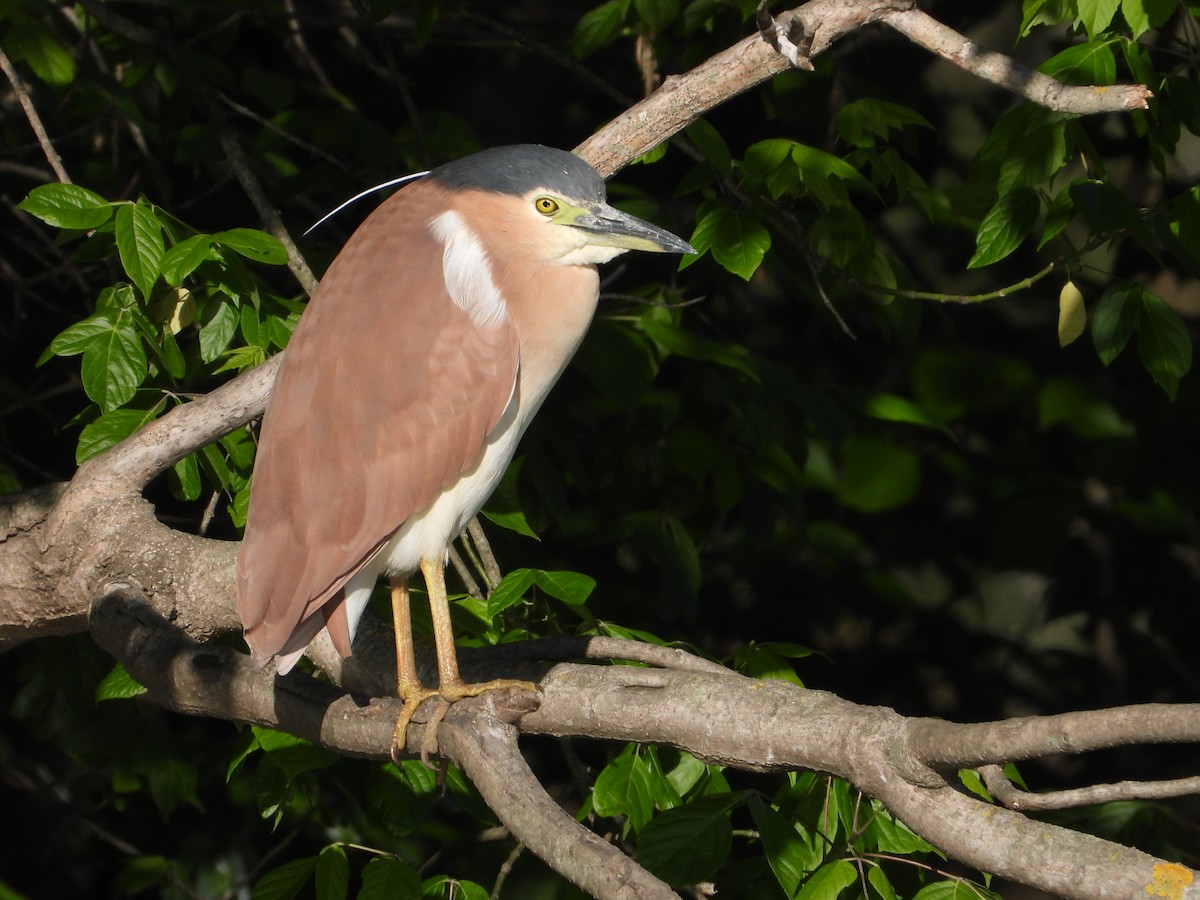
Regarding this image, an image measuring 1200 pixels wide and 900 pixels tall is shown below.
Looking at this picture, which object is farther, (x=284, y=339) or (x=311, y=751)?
(x=284, y=339)

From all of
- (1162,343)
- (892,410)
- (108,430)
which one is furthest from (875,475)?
(108,430)

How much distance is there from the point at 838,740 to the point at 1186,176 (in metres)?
3.68

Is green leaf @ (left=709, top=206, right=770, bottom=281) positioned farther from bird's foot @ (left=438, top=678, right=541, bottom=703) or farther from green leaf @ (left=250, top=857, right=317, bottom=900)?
green leaf @ (left=250, top=857, right=317, bottom=900)

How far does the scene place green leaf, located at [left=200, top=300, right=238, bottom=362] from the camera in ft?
8.59

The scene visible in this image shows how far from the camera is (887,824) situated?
2.29 m

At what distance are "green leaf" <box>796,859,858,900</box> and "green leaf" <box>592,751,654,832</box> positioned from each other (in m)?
0.37

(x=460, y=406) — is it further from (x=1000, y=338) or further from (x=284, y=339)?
(x=1000, y=338)

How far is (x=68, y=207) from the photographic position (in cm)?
247

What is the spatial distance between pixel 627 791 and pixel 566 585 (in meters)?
0.41

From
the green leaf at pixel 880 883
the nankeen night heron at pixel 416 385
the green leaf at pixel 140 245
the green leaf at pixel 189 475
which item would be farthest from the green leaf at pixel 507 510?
the green leaf at pixel 880 883

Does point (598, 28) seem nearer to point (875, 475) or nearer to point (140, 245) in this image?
point (140, 245)

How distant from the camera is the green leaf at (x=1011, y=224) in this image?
249 cm

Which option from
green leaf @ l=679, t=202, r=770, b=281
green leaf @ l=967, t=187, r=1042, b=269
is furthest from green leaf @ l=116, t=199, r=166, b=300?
green leaf @ l=967, t=187, r=1042, b=269

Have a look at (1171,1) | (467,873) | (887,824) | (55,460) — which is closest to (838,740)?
(887,824)
